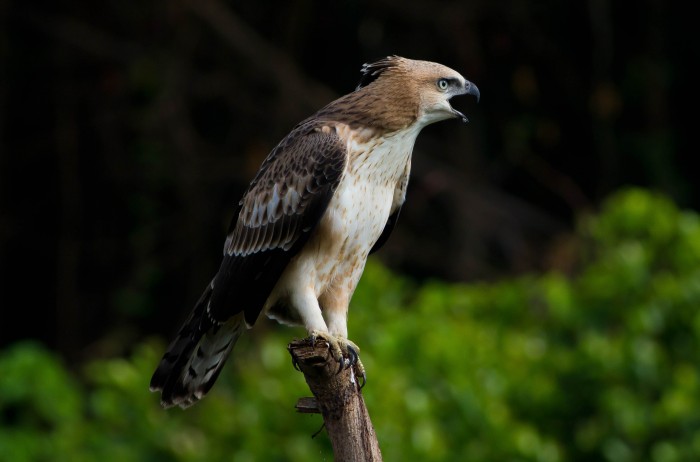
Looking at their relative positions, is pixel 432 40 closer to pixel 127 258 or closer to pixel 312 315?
pixel 127 258

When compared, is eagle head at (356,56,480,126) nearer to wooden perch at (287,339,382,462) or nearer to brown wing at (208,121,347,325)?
brown wing at (208,121,347,325)

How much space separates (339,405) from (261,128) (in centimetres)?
507

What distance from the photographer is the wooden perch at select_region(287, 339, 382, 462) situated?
11.4 ft

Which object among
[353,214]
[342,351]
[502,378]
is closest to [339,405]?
[342,351]

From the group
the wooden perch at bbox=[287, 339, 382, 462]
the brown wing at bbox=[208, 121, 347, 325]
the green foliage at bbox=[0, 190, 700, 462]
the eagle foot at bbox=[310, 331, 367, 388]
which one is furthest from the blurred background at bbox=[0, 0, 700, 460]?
the wooden perch at bbox=[287, 339, 382, 462]

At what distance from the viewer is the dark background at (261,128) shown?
8.26 meters

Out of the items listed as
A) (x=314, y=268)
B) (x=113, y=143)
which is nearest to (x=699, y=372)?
(x=314, y=268)

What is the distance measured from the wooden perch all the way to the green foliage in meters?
1.58

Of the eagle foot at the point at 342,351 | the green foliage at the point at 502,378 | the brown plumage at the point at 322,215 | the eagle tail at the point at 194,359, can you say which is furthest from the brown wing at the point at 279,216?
the green foliage at the point at 502,378

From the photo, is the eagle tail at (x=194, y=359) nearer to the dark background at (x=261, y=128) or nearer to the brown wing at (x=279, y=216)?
the brown wing at (x=279, y=216)

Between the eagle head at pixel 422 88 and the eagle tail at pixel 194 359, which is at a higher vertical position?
the eagle head at pixel 422 88

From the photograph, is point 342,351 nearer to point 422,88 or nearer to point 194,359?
point 194,359

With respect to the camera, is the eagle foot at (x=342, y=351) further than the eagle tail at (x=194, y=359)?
No

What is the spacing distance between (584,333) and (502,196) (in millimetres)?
2645
